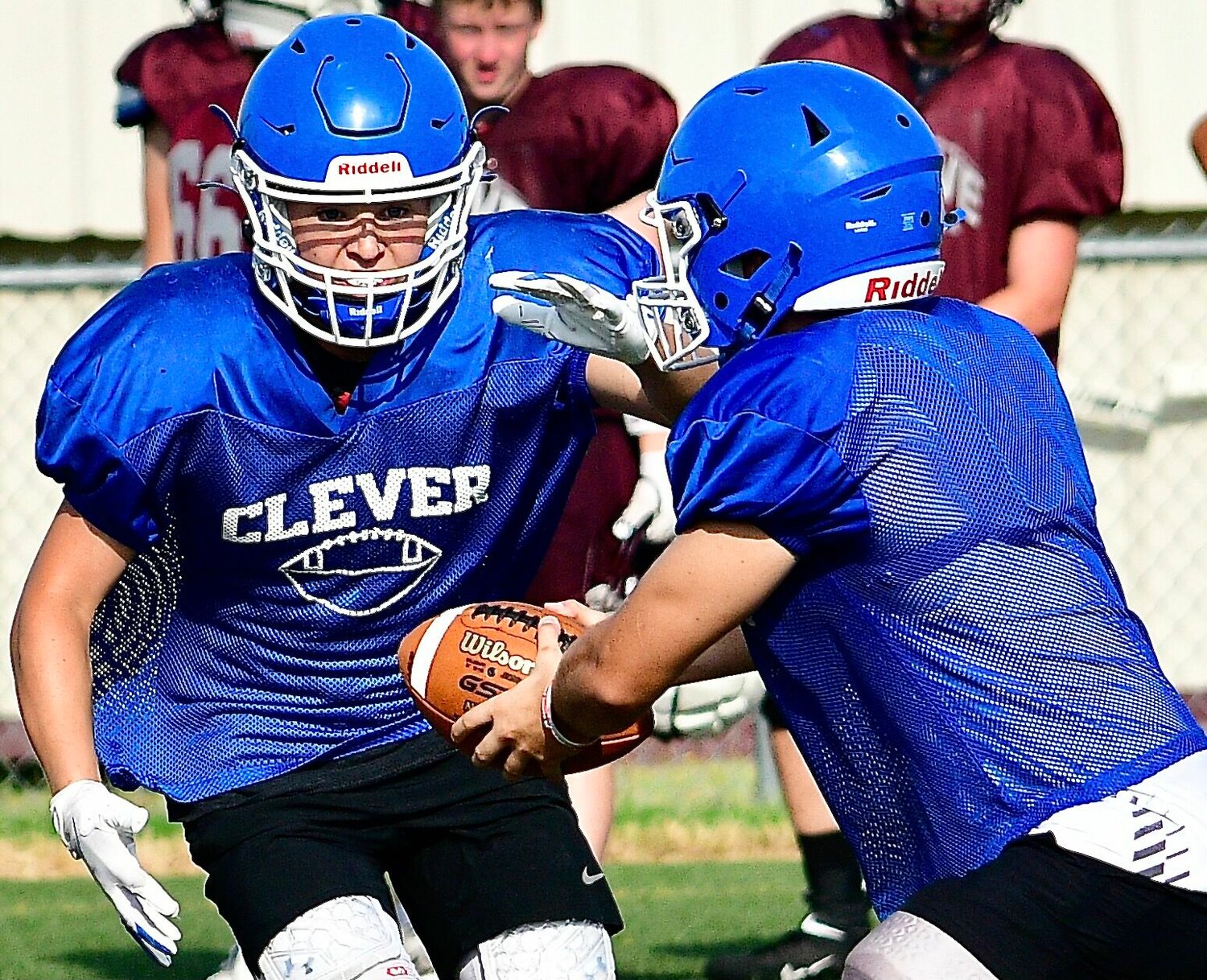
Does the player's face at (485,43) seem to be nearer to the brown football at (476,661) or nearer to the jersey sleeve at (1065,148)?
the jersey sleeve at (1065,148)

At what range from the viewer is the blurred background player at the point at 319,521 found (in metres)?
2.98

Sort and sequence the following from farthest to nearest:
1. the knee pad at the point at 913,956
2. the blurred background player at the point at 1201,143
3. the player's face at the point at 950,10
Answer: the blurred background player at the point at 1201,143, the player's face at the point at 950,10, the knee pad at the point at 913,956

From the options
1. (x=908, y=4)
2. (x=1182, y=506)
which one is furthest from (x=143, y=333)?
(x=1182, y=506)

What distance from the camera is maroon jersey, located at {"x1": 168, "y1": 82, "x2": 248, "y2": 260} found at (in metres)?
4.50

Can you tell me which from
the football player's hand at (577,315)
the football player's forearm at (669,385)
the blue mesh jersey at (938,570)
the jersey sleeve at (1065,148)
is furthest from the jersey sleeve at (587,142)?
the blue mesh jersey at (938,570)

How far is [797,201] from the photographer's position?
2.45m

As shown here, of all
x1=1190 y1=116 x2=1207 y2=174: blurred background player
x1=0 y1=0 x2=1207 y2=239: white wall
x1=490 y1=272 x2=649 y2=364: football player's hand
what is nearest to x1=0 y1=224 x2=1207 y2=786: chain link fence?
x1=0 y1=0 x2=1207 y2=239: white wall

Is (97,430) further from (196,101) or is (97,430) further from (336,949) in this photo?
(196,101)

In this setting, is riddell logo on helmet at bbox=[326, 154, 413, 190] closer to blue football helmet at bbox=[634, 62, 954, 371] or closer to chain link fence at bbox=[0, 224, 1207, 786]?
blue football helmet at bbox=[634, 62, 954, 371]

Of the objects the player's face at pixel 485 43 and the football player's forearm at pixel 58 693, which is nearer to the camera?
the football player's forearm at pixel 58 693

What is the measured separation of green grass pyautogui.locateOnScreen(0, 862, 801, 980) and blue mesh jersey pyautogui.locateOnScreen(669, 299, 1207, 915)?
2066mm

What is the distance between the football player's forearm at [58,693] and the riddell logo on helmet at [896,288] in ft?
4.10

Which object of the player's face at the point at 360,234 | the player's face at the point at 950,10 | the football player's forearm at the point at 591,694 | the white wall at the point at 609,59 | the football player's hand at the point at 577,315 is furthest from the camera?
the white wall at the point at 609,59

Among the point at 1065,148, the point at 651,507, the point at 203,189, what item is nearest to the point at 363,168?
the point at 651,507
